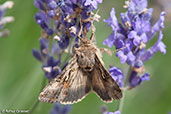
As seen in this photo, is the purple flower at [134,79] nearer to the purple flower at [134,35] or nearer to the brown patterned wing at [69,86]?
the purple flower at [134,35]

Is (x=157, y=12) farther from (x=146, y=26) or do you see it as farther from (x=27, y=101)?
(x=27, y=101)

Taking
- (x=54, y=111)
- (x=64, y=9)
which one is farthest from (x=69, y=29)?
(x=54, y=111)

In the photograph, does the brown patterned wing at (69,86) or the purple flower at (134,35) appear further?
the purple flower at (134,35)

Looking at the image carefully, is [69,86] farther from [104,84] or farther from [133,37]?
[133,37]

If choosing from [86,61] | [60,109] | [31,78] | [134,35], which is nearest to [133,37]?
[134,35]

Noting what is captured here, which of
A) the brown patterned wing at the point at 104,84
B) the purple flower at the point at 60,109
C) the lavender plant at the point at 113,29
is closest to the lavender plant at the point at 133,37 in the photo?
the lavender plant at the point at 113,29
